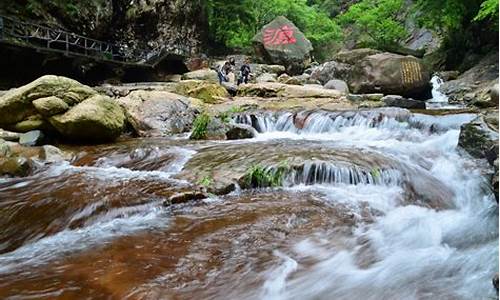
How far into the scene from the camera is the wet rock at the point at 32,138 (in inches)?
346

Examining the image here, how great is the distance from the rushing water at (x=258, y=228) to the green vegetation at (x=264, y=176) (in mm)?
182

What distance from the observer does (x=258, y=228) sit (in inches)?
175

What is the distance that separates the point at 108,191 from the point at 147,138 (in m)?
4.67

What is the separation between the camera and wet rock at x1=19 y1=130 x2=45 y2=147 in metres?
8.80

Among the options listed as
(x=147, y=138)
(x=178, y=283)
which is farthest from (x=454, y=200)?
(x=147, y=138)

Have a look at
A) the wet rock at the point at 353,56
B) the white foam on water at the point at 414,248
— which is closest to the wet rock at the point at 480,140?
the white foam on water at the point at 414,248

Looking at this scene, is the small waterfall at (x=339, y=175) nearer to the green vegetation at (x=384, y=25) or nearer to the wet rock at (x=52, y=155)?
the wet rock at (x=52, y=155)

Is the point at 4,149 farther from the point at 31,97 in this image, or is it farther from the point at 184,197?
the point at 184,197

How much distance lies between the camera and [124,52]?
2159cm

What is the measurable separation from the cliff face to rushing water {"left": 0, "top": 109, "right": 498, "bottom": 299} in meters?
12.0

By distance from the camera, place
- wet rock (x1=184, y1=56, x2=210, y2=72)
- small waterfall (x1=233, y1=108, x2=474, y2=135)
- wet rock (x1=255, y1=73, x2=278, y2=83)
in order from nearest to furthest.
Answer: small waterfall (x1=233, y1=108, x2=474, y2=135), wet rock (x1=255, y1=73, x2=278, y2=83), wet rock (x1=184, y1=56, x2=210, y2=72)

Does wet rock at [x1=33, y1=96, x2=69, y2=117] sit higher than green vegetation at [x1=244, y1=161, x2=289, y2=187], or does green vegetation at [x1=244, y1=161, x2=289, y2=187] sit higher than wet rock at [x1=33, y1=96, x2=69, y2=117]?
wet rock at [x1=33, y1=96, x2=69, y2=117]

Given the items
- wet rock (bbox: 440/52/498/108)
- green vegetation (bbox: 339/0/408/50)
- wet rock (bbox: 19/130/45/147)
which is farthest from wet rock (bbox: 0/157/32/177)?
green vegetation (bbox: 339/0/408/50)

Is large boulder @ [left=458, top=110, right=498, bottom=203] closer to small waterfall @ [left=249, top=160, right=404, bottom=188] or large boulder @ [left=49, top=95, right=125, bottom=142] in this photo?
small waterfall @ [left=249, top=160, right=404, bottom=188]
